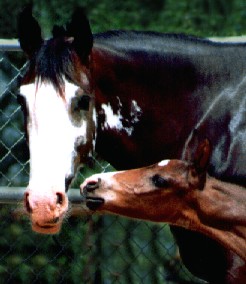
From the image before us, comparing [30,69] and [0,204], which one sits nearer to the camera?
[30,69]

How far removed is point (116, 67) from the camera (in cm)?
675

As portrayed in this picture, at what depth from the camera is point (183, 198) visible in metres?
6.61

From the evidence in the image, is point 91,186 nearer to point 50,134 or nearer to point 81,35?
point 50,134

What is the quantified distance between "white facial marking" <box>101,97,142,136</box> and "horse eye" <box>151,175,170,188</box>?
0.26m

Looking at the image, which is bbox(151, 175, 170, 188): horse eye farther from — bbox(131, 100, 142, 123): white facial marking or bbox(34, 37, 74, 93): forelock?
bbox(34, 37, 74, 93): forelock

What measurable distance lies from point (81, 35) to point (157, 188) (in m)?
0.66

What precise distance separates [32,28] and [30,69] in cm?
18

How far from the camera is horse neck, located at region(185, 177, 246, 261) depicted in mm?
6492

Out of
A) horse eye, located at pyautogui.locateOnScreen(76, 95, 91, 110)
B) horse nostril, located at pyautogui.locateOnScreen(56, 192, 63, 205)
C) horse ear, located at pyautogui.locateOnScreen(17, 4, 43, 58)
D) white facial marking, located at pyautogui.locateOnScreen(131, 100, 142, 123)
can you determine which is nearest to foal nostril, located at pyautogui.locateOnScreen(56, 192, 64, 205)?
horse nostril, located at pyautogui.locateOnScreen(56, 192, 63, 205)

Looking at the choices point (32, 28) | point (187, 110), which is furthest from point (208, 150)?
point (32, 28)

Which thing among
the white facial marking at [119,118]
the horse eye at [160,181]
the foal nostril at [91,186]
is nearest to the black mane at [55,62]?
the white facial marking at [119,118]

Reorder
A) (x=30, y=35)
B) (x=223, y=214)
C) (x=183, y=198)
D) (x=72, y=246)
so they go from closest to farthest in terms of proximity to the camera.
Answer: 1. (x=223, y=214)
2. (x=183, y=198)
3. (x=30, y=35)
4. (x=72, y=246)

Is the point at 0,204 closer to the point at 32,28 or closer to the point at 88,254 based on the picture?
the point at 88,254

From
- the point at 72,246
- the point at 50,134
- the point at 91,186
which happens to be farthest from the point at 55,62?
the point at 72,246
